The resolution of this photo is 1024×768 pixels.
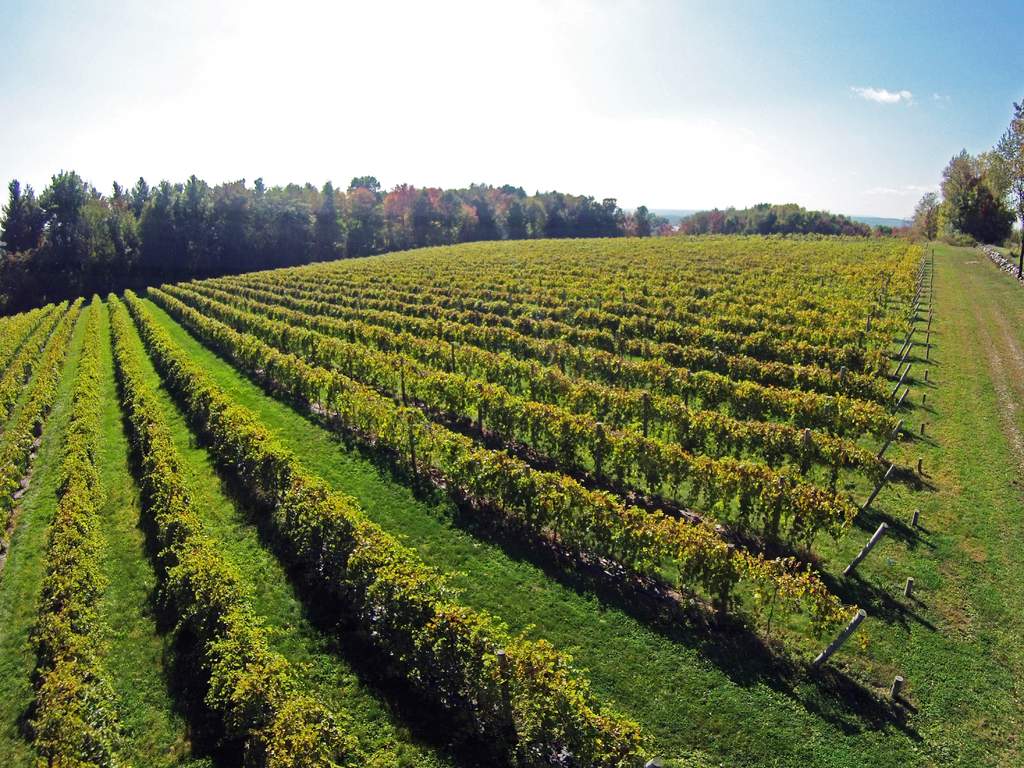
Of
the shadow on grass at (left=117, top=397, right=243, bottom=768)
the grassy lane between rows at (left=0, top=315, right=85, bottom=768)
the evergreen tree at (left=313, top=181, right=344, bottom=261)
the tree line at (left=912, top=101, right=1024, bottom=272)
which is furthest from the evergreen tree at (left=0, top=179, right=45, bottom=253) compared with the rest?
the tree line at (left=912, top=101, right=1024, bottom=272)

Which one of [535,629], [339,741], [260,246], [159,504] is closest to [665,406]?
[535,629]

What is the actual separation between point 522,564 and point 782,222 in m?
131

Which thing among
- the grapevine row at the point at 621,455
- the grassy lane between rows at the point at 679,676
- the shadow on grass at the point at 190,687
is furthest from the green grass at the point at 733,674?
the shadow on grass at the point at 190,687

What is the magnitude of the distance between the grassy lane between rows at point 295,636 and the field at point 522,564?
56 millimetres

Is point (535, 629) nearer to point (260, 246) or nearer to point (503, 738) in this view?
point (503, 738)

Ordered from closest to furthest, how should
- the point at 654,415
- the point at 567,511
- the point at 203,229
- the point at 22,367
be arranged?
the point at 567,511, the point at 654,415, the point at 22,367, the point at 203,229

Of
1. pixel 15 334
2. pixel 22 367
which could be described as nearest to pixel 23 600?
pixel 22 367

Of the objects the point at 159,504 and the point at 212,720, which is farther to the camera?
the point at 159,504

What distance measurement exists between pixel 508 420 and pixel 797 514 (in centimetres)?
899

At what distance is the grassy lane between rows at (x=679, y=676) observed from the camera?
8680 millimetres

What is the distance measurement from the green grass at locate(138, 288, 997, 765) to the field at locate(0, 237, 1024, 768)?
0.16 ft

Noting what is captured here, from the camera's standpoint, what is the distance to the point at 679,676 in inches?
390

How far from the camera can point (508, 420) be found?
1833cm

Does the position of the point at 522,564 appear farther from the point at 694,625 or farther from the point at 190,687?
the point at 190,687
